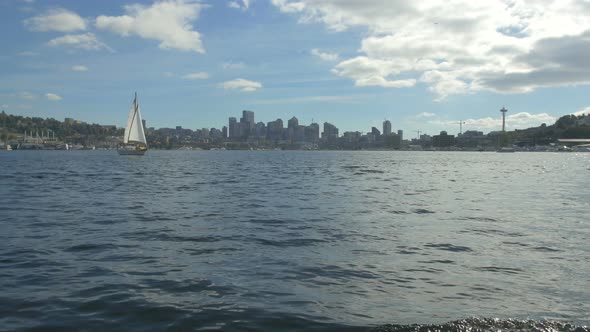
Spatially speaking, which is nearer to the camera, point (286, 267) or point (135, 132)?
point (286, 267)

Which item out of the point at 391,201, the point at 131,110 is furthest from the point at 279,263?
the point at 131,110

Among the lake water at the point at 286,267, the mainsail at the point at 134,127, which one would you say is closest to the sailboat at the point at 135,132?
the mainsail at the point at 134,127

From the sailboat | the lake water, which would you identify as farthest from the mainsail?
the lake water

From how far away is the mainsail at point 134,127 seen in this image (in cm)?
12775

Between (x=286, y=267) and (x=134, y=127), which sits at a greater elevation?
(x=134, y=127)

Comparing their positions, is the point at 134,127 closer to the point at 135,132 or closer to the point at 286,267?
the point at 135,132

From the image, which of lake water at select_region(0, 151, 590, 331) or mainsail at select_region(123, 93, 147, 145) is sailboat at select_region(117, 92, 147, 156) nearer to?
mainsail at select_region(123, 93, 147, 145)

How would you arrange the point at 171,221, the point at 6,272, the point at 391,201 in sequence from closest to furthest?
1. the point at 6,272
2. the point at 171,221
3. the point at 391,201

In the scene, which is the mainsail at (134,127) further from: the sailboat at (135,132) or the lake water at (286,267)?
the lake water at (286,267)

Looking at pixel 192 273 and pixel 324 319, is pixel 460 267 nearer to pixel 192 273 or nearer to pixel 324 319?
pixel 324 319

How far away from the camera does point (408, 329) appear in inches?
328

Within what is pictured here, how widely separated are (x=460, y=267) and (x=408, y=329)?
5570mm

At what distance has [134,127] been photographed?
12812cm

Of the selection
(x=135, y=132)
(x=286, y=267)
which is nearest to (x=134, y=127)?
(x=135, y=132)
